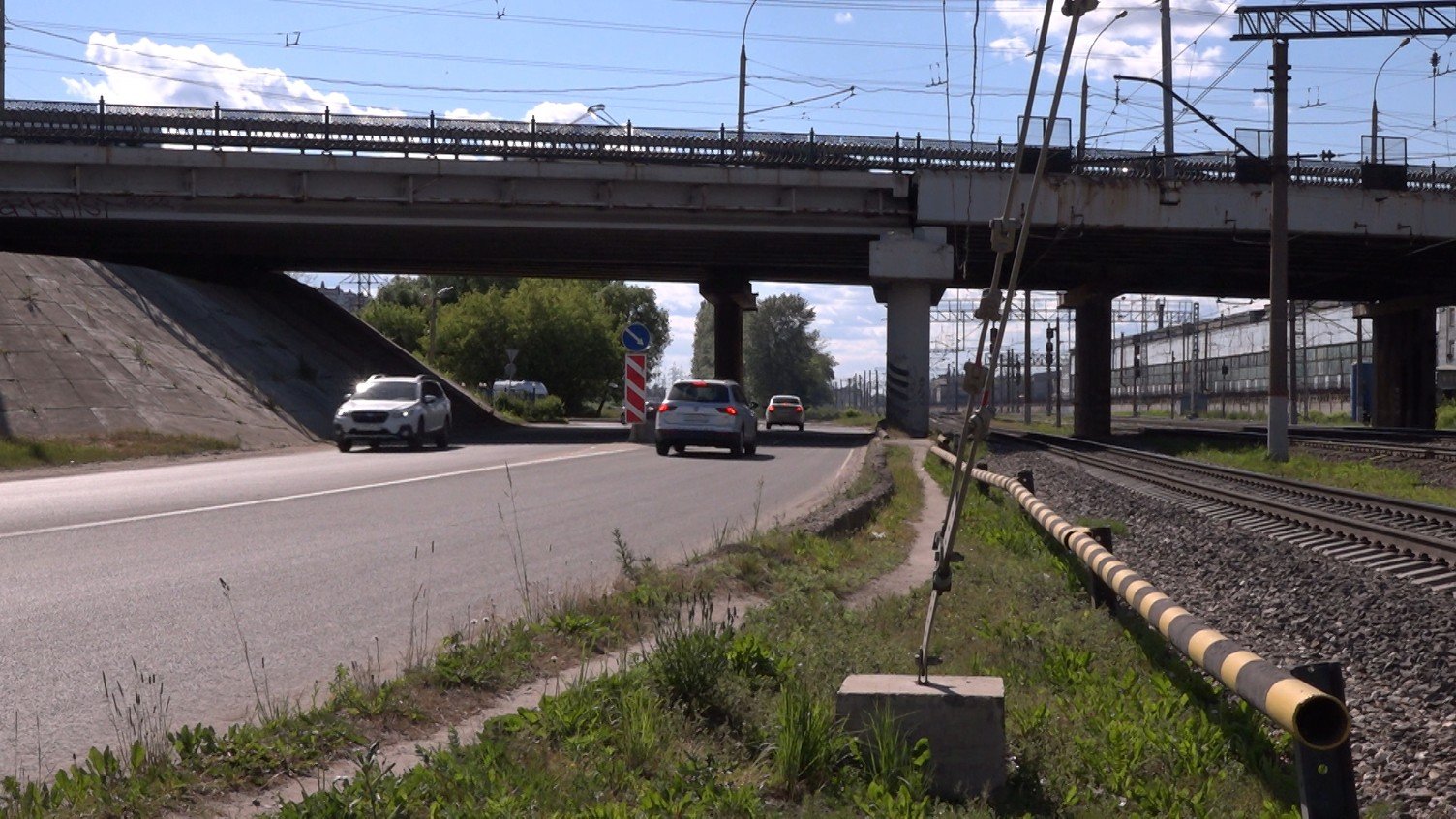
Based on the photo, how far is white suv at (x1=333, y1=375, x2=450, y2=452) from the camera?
1144 inches

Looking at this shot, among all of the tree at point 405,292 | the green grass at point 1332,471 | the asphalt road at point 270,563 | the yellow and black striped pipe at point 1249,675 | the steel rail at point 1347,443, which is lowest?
the green grass at point 1332,471

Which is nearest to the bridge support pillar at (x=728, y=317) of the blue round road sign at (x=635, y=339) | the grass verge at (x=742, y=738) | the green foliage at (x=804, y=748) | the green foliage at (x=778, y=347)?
the blue round road sign at (x=635, y=339)

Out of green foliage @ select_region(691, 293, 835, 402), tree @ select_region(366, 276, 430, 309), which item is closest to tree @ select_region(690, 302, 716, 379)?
green foliage @ select_region(691, 293, 835, 402)

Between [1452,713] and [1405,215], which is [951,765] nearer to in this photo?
[1452,713]

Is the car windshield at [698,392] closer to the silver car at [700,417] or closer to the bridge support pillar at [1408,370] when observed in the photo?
the silver car at [700,417]

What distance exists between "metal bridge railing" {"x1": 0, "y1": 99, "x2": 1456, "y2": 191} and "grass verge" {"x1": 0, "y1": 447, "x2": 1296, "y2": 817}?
32.3 m

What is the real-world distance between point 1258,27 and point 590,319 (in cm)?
5003

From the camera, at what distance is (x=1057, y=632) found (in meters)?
7.66

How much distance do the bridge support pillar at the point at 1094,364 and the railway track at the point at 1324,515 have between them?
20.1 metres

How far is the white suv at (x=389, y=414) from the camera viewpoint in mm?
29062

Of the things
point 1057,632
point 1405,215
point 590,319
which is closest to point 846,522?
point 1057,632

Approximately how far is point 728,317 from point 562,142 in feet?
44.8

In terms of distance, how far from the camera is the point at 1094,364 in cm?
4706

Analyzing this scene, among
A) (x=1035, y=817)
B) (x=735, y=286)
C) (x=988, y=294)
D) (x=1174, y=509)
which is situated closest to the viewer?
(x=1035, y=817)
